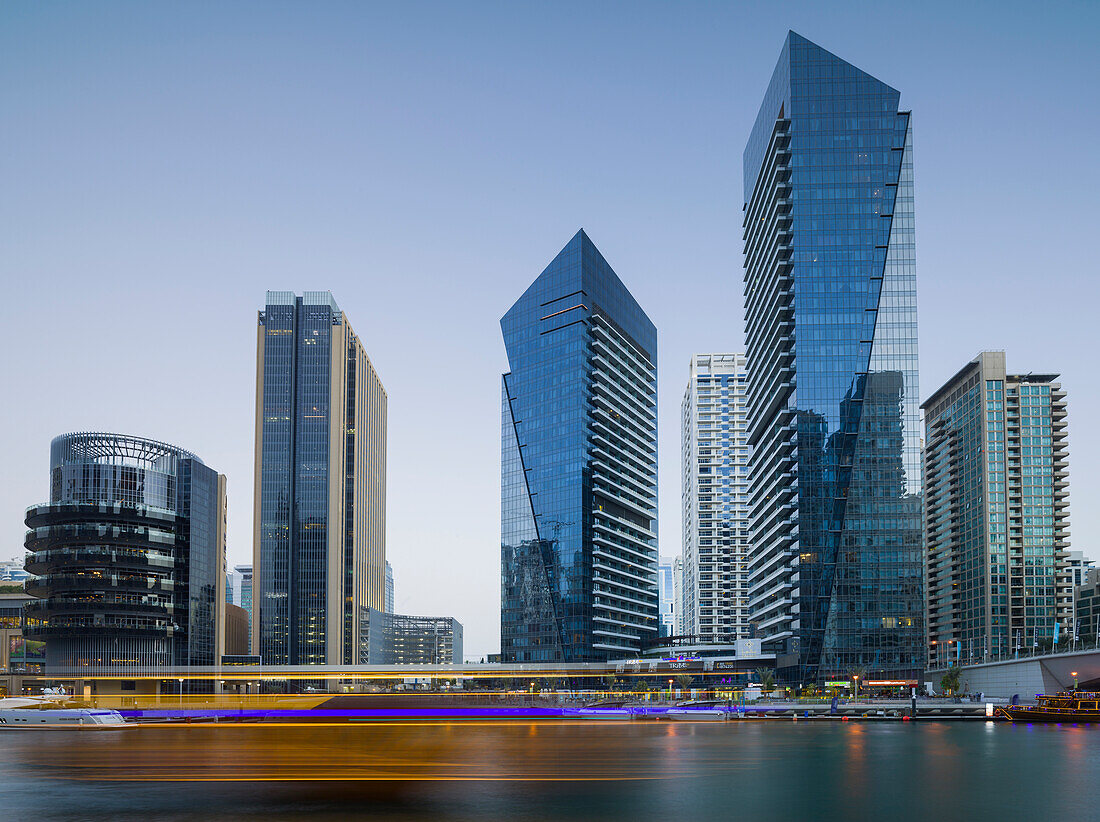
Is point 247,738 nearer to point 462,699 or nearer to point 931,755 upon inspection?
point 931,755

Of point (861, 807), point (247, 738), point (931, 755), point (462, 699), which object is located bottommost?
point (462, 699)

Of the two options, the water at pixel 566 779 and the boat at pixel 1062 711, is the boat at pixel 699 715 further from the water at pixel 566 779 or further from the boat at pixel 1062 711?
the water at pixel 566 779

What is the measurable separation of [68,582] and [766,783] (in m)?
182

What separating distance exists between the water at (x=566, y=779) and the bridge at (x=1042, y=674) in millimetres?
64678

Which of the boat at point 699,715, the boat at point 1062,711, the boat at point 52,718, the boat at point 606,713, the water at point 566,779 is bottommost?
the boat at point 606,713

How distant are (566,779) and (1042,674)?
12561 centimetres

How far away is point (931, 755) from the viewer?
64625 millimetres

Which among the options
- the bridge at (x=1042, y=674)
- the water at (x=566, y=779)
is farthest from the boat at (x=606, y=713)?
the water at (x=566, y=779)

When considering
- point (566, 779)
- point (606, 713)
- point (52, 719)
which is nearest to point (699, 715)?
point (606, 713)

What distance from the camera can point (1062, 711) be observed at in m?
115

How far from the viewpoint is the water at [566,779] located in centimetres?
3822

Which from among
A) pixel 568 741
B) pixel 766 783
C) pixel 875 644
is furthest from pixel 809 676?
pixel 766 783

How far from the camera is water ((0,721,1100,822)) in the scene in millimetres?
38219

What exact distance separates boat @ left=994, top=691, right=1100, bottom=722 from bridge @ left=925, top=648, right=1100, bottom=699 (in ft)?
59.6
